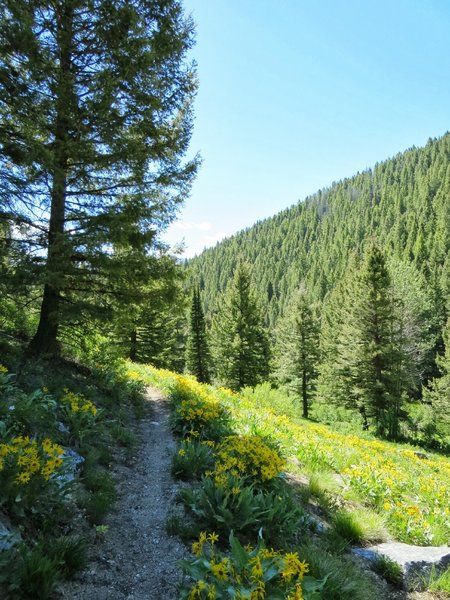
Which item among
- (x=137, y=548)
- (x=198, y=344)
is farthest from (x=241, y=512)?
(x=198, y=344)

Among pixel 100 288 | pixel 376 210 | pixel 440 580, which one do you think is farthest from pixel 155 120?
pixel 376 210

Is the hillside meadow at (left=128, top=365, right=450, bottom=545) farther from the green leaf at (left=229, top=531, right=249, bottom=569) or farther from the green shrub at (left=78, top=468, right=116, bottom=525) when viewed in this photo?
the green leaf at (left=229, top=531, right=249, bottom=569)

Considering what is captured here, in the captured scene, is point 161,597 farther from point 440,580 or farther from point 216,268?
point 216,268

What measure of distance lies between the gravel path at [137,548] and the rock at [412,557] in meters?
2.49

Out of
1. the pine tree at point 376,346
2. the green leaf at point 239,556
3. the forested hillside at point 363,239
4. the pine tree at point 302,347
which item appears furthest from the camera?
the forested hillside at point 363,239

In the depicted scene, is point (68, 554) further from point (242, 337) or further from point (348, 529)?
point (242, 337)

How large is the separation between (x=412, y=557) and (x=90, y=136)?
9.50 meters

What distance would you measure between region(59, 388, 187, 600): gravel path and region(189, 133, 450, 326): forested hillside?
6124 centimetres

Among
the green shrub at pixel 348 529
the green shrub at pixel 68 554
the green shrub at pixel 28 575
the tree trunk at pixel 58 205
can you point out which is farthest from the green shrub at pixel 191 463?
the tree trunk at pixel 58 205

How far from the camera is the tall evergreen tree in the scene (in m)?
6.93

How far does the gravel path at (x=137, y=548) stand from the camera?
3.04 m

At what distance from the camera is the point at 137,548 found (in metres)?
3.68

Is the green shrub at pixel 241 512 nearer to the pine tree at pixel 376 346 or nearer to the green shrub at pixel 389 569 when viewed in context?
the green shrub at pixel 389 569

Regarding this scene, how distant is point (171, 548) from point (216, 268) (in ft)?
601
